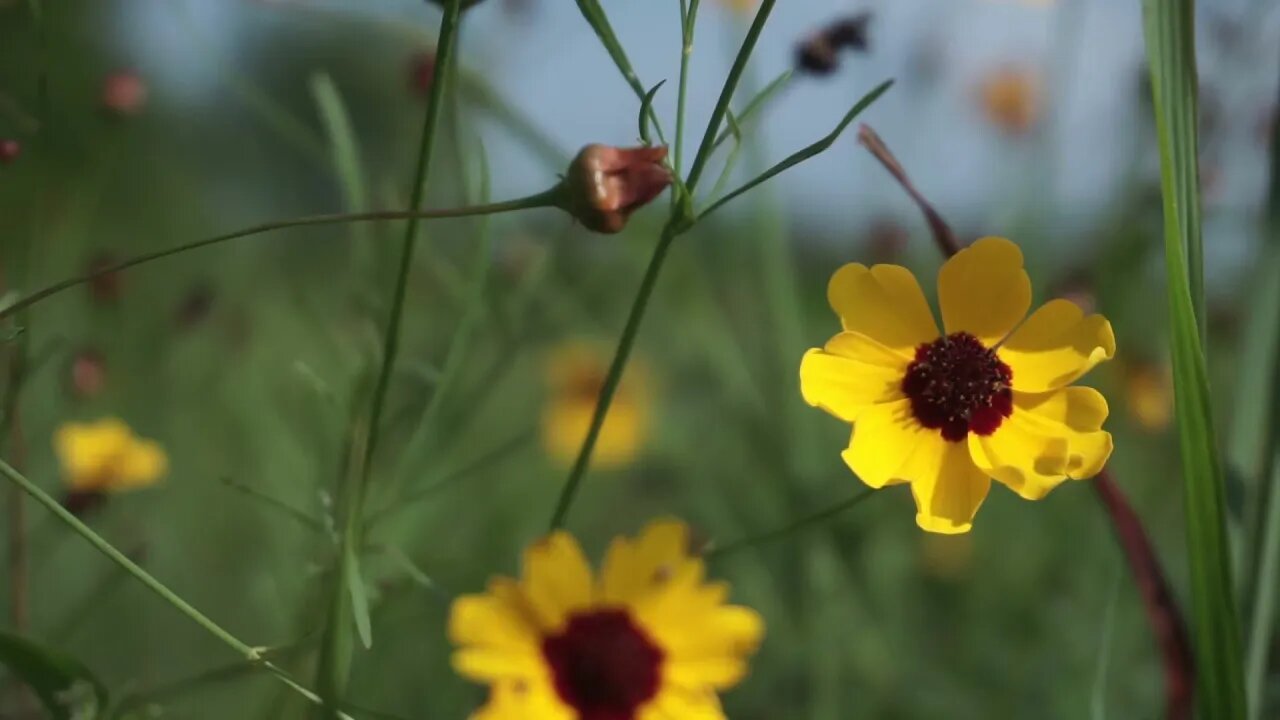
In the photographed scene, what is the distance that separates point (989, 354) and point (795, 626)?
46cm

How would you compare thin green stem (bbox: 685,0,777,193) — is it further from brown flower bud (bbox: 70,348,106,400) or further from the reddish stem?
brown flower bud (bbox: 70,348,106,400)

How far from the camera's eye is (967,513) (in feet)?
0.99

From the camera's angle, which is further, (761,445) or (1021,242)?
(1021,242)

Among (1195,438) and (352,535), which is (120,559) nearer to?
(352,535)

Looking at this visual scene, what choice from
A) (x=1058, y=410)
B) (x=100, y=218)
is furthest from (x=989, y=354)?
(x=100, y=218)

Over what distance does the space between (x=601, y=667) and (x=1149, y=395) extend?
0.74m

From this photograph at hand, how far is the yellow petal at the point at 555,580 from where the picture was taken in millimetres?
344

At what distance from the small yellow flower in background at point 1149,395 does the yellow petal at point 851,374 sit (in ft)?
2.12

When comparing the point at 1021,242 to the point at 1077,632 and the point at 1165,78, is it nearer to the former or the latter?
the point at 1077,632

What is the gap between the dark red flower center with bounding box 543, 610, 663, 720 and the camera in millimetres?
359

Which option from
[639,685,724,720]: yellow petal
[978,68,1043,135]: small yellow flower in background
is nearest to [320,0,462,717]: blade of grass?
[639,685,724,720]: yellow petal

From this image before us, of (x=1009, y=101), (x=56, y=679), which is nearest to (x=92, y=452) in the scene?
(x=56, y=679)

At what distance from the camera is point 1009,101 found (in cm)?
131

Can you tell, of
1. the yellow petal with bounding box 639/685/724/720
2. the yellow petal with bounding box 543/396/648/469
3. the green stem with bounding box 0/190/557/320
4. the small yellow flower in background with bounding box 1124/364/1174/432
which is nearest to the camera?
the green stem with bounding box 0/190/557/320
